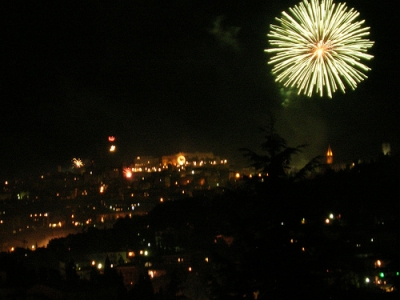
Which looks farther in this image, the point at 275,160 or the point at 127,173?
the point at 127,173

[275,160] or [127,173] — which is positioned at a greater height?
[127,173]

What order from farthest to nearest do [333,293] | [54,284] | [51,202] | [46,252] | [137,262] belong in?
[51,202], [46,252], [137,262], [54,284], [333,293]

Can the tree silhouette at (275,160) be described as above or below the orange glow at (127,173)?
below

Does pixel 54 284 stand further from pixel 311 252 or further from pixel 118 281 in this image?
pixel 311 252

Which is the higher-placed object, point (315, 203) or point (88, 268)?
point (315, 203)

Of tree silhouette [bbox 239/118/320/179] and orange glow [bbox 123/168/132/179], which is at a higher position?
orange glow [bbox 123/168/132/179]

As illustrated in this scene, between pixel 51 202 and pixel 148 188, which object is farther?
pixel 51 202

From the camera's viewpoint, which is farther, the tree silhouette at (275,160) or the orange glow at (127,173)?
the orange glow at (127,173)

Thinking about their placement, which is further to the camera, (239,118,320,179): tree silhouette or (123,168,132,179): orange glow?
(123,168,132,179): orange glow

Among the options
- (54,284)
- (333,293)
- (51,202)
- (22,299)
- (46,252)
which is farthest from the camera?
(51,202)

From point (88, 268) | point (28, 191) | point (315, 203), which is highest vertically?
point (28, 191)

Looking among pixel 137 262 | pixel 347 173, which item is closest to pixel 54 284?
pixel 137 262
